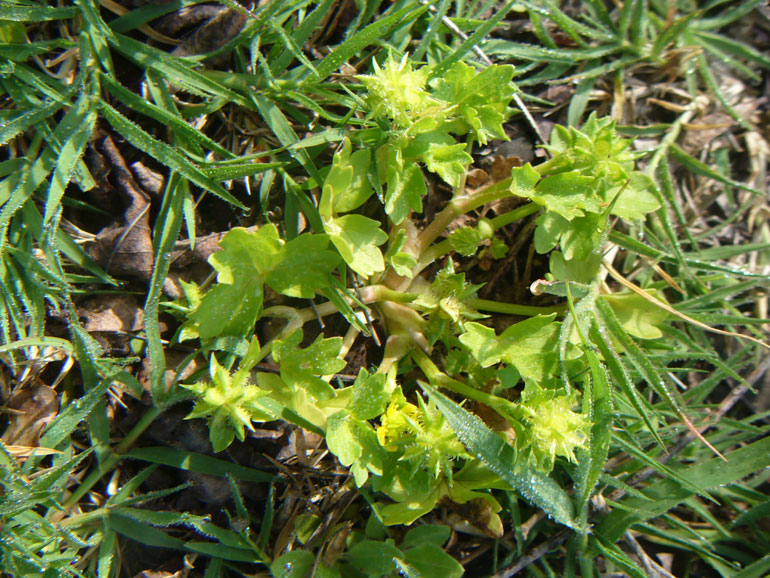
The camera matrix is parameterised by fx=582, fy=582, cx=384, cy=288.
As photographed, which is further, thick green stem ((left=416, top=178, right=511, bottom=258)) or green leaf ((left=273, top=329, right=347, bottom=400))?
thick green stem ((left=416, top=178, right=511, bottom=258))

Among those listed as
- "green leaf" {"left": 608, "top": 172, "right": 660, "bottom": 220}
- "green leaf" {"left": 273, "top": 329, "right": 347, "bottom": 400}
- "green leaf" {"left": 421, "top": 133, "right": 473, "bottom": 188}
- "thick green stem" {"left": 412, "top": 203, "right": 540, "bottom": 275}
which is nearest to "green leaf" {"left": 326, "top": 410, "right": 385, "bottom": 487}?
"green leaf" {"left": 273, "top": 329, "right": 347, "bottom": 400}

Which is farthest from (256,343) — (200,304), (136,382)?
(136,382)

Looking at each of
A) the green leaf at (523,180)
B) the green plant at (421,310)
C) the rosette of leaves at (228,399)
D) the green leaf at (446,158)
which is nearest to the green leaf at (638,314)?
the green plant at (421,310)

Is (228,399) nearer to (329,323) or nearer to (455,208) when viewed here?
(329,323)

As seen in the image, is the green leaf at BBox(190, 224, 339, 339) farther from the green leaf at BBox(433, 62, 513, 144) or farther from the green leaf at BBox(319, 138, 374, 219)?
the green leaf at BBox(433, 62, 513, 144)

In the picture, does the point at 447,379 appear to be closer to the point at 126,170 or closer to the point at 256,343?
the point at 256,343

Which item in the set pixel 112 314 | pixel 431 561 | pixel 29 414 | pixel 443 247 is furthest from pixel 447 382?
pixel 29 414

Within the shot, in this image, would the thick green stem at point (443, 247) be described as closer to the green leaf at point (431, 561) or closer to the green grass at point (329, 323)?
the green grass at point (329, 323)
